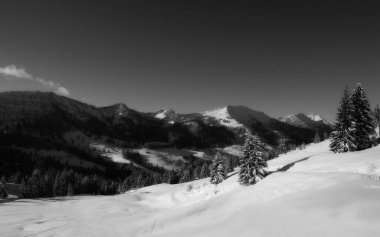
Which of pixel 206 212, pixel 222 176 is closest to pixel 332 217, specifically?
pixel 206 212

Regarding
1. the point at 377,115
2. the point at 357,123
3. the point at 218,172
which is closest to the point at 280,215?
the point at 357,123

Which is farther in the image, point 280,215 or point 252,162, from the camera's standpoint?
point 252,162

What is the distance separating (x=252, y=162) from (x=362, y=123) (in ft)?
78.0

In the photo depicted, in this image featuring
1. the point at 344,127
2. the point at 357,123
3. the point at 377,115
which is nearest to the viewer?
the point at 357,123

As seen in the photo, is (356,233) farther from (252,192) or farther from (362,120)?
(362,120)

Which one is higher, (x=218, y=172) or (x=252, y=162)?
(x=252, y=162)

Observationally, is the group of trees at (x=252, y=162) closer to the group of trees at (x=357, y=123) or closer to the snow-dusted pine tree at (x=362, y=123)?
the group of trees at (x=357, y=123)

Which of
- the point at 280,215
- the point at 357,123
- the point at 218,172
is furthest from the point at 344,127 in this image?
the point at 280,215

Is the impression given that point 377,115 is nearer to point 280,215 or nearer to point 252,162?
point 252,162

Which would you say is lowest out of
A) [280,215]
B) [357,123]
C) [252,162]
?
[252,162]

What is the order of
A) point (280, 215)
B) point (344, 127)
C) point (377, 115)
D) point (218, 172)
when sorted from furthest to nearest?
point (377, 115), point (218, 172), point (344, 127), point (280, 215)

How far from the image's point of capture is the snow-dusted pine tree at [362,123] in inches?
2007

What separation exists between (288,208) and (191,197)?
157 ft

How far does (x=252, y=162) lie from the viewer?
1843 inches
